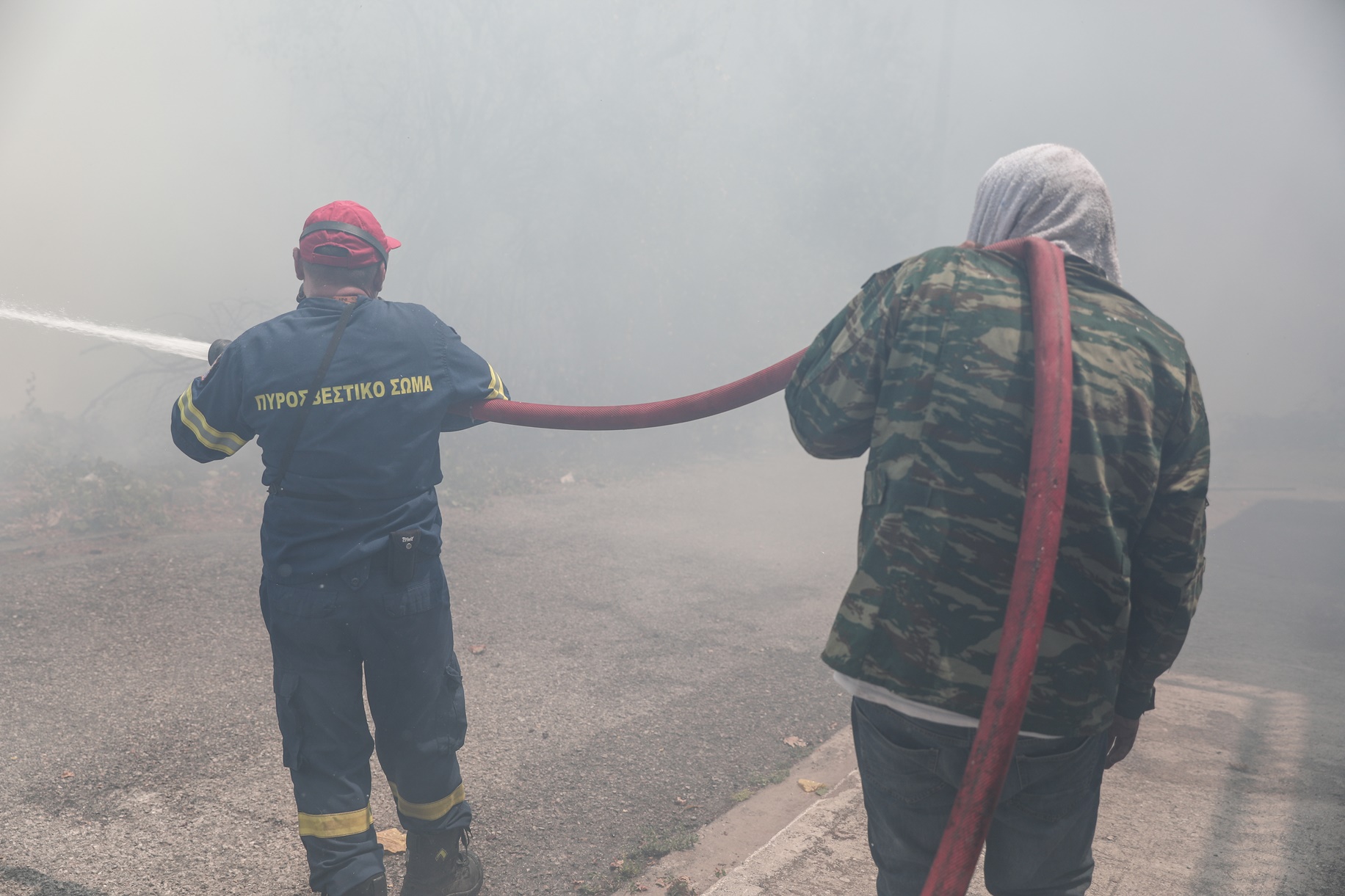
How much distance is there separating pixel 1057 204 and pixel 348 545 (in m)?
1.91

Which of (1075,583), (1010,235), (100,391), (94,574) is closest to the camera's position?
(1075,583)

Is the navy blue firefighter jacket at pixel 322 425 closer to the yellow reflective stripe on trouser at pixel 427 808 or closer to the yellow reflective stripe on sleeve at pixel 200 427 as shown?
the yellow reflective stripe on sleeve at pixel 200 427

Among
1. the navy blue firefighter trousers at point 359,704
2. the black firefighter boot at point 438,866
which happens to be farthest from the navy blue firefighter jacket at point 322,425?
the black firefighter boot at point 438,866

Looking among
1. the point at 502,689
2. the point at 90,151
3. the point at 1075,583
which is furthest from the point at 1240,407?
the point at 90,151

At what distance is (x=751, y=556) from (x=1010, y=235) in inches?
225

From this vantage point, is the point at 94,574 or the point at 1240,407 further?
the point at 1240,407

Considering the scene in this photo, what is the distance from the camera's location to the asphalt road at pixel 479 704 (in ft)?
9.16

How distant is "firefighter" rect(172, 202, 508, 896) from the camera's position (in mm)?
2268

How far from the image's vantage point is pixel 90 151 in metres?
12.5

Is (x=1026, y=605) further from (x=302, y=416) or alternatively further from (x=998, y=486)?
(x=302, y=416)

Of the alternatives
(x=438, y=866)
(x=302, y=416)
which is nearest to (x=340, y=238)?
(x=302, y=416)

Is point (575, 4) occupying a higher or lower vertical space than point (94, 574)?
higher

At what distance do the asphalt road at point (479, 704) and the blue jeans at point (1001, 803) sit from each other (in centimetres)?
148

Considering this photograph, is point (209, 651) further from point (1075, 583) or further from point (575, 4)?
point (575, 4)
